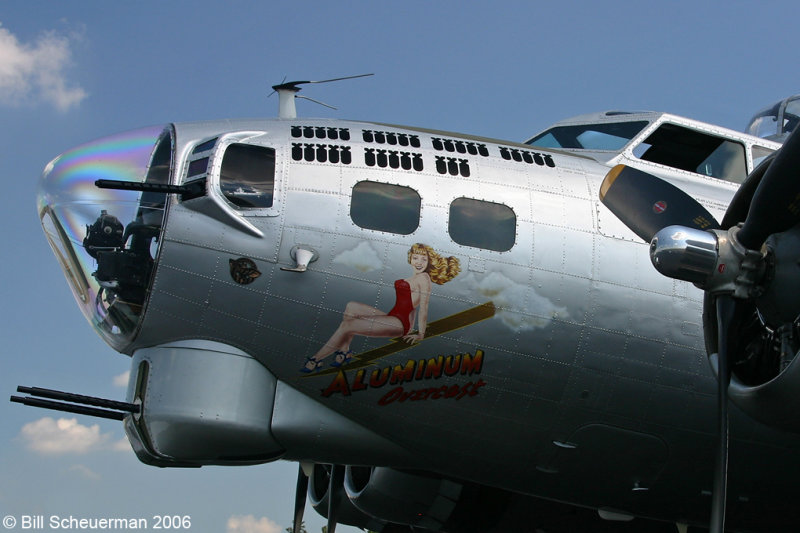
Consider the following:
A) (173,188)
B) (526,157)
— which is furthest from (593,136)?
(173,188)

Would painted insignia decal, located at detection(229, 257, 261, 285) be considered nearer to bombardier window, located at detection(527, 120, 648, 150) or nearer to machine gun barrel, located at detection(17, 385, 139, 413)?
machine gun barrel, located at detection(17, 385, 139, 413)

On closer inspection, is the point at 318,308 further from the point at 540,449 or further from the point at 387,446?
the point at 540,449

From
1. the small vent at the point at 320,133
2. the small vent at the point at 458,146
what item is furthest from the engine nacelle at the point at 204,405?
the small vent at the point at 458,146

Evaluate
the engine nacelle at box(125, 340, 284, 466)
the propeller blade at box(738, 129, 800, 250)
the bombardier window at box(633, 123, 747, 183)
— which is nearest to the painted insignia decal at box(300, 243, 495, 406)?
the engine nacelle at box(125, 340, 284, 466)

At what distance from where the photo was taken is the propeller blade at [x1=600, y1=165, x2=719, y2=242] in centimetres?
966

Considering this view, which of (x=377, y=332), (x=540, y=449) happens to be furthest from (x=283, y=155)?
(x=540, y=449)

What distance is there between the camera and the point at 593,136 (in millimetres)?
12000

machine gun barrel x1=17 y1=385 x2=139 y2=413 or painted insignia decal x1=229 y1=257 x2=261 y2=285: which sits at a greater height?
painted insignia decal x1=229 y1=257 x2=261 y2=285

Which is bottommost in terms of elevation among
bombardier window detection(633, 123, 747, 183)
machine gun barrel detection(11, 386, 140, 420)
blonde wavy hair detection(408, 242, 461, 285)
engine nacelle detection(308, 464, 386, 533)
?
engine nacelle detection(308, 464, 386, 533)

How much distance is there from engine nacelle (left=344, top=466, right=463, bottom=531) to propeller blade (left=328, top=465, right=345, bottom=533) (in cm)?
85

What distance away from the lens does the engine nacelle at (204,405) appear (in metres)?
9.30

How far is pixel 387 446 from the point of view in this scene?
10195 mm

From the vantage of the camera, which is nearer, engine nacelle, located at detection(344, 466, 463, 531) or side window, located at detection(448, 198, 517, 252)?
side window, located at detection(448, 198, 517, 252)

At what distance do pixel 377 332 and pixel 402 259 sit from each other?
712 mm
